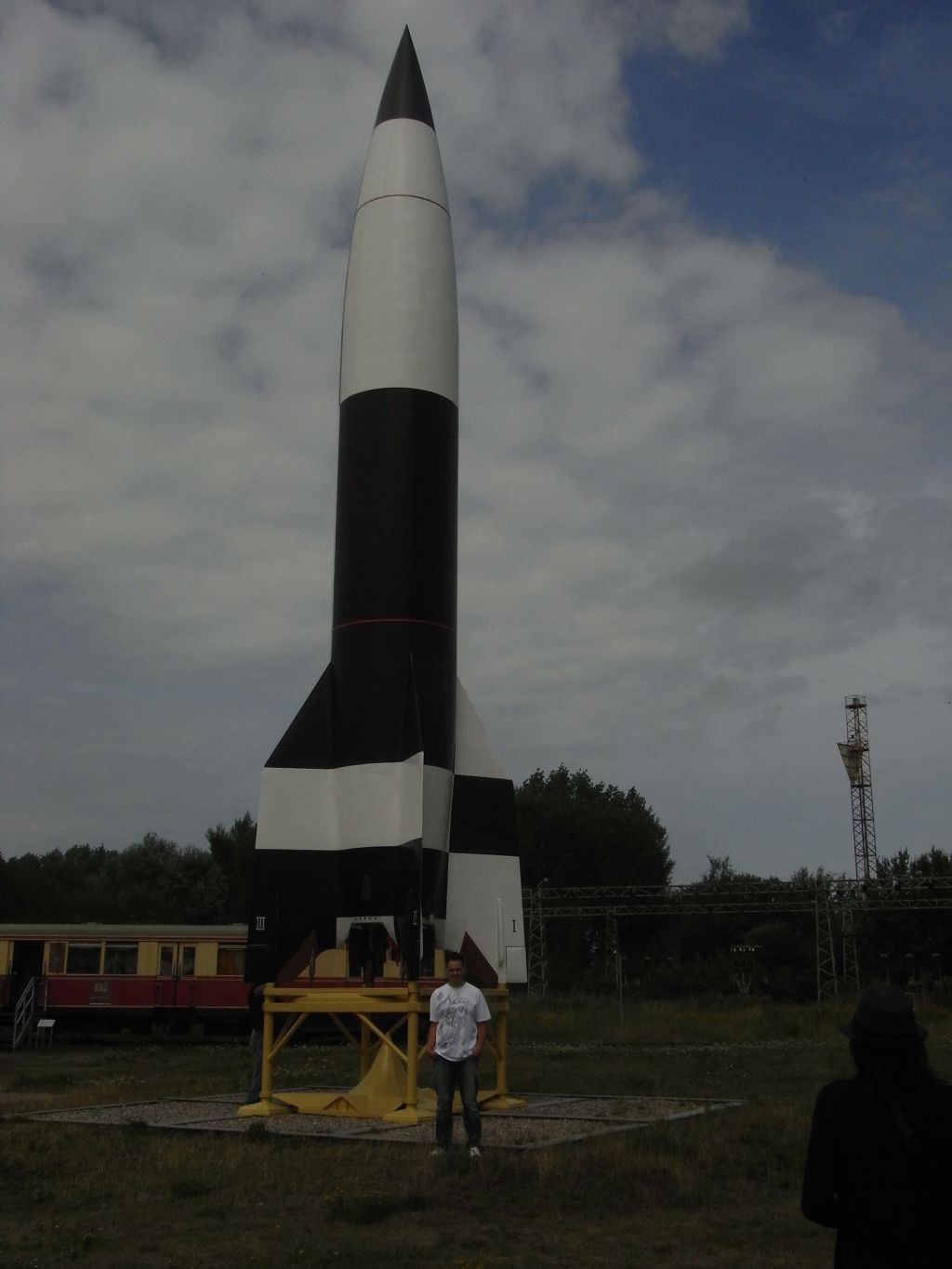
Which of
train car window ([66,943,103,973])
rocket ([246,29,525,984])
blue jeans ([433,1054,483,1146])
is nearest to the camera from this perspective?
blue jeans ([433,1054,483,1146])

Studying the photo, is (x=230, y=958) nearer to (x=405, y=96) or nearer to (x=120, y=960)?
(x=120, y=960)

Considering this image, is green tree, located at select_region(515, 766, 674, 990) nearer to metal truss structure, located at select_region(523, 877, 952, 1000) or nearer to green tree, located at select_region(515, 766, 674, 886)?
green tree, located at select_region(515, 766, 674, 886)

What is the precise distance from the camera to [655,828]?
205 ft

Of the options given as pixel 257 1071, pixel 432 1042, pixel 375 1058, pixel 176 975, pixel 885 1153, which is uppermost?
pixel 885 1153

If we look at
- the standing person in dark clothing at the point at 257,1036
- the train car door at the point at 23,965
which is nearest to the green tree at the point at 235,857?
the train car door at the point at 23,965

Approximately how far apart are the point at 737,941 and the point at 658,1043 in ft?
100

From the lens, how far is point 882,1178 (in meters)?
3.39

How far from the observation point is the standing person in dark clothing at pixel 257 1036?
43.2 ft

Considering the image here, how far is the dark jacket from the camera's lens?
3.35 metres

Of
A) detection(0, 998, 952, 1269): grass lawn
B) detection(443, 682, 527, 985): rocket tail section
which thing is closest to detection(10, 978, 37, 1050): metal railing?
detection(0, 998, 952, 1269): grass lawn

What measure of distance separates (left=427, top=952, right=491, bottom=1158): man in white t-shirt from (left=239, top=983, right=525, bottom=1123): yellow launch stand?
193 centimetres

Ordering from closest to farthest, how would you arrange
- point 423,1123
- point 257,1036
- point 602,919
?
point 423,1123 < point 257,1036 < point 602,919

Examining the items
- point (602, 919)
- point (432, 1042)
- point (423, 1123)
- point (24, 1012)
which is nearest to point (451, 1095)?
point (432, 1042)

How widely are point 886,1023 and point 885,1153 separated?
334 mm
